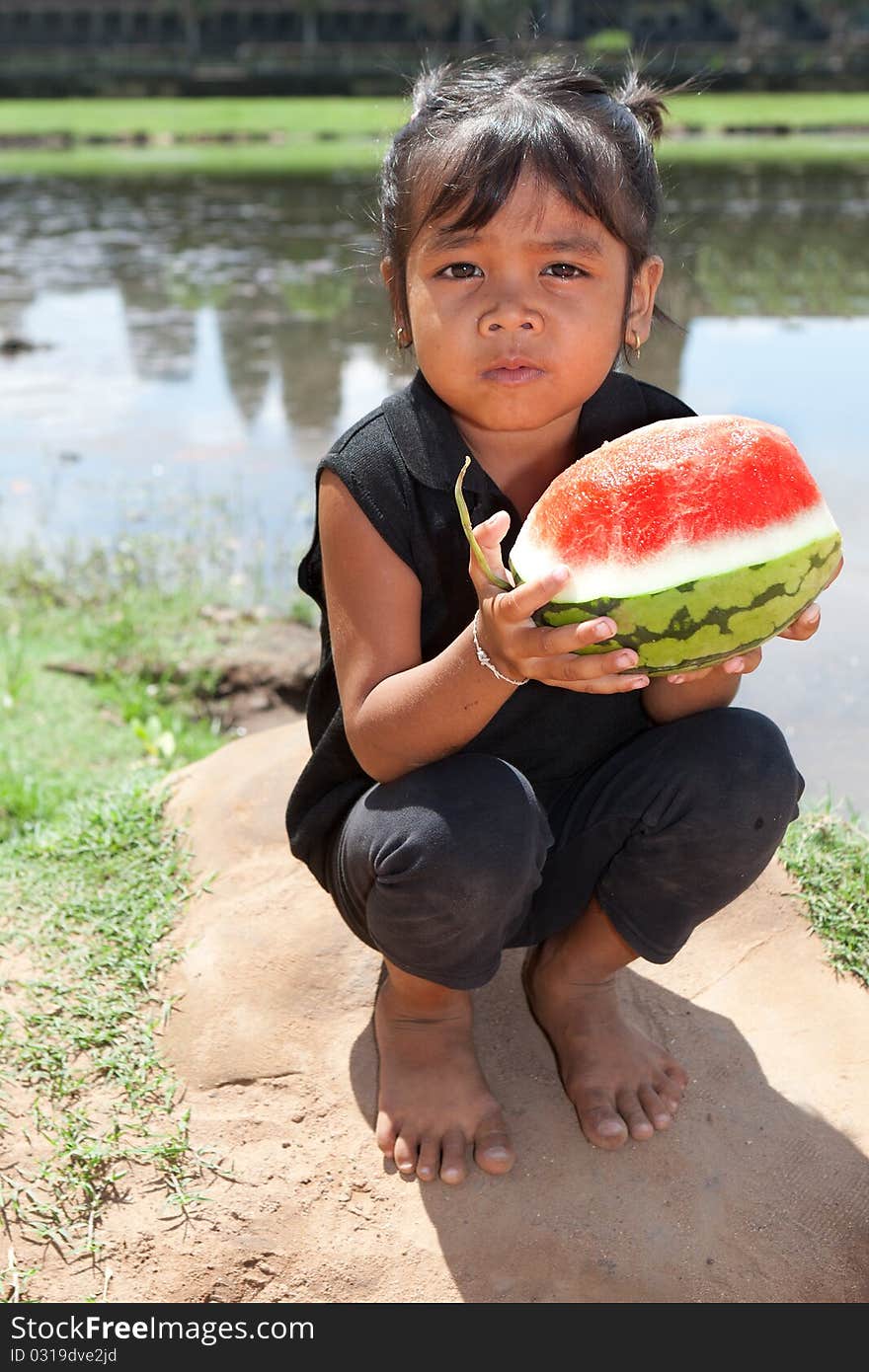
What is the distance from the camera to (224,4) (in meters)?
57.3

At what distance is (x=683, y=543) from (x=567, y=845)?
2.44 ft

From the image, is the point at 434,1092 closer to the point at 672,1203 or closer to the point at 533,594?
the point at 672,1203

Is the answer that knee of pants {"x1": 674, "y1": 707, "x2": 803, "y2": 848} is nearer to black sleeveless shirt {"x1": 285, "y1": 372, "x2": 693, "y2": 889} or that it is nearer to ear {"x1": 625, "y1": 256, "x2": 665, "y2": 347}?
black sleeveless shirt {"x1": 285, "y1": 372, "x2": 693, "y2": 889}

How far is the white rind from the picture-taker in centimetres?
195

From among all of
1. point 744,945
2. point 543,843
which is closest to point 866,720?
point 744,945

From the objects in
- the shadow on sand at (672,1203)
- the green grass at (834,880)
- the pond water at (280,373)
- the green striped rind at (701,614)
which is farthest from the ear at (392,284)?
the green grass at (834,880)

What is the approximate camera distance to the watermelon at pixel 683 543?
1.95m

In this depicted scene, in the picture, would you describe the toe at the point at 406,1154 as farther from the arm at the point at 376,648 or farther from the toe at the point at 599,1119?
the arm at the point at 376,648

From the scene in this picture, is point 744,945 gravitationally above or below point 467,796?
below

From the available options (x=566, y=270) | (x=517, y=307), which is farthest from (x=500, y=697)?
(x=566, y=270)

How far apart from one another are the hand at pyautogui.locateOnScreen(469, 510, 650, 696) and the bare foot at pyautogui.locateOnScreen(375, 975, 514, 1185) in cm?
75

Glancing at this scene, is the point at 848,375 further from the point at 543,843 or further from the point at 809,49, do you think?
the point at 809,49

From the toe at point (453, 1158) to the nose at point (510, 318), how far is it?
135 centimetres

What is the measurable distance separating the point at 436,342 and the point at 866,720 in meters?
2.52
